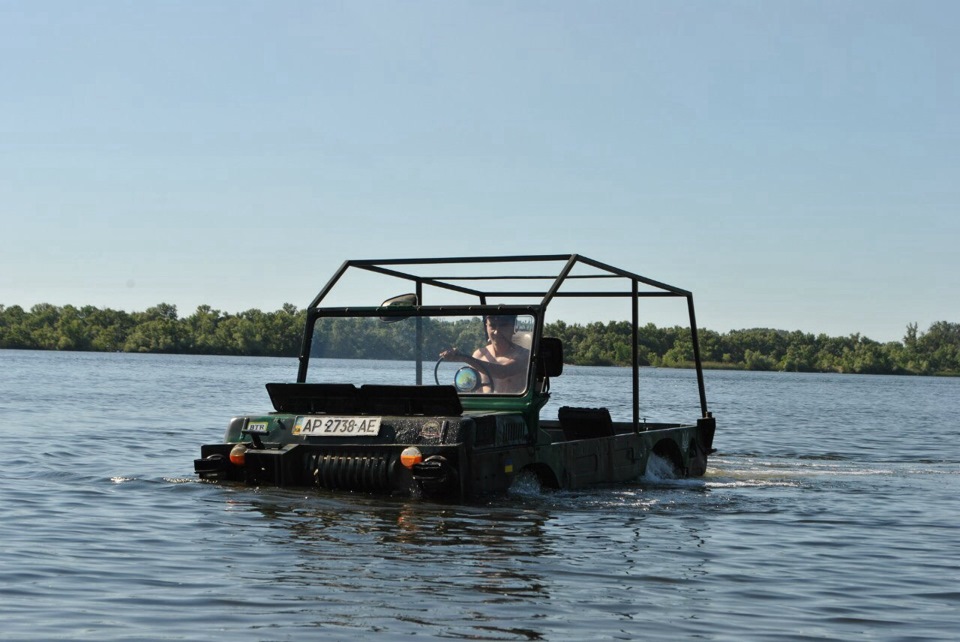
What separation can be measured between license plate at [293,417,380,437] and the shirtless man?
1.25m

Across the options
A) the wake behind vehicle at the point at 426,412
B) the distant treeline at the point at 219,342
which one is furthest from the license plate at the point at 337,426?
the distant treeline at the point at 219,342

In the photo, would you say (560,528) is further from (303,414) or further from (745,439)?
(745,439)

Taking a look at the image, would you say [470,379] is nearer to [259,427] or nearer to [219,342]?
[259,427]

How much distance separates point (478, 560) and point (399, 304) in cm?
418

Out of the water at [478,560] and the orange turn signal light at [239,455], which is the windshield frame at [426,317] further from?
the orange turn signal light at [239,455]

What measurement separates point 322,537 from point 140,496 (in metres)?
3.27

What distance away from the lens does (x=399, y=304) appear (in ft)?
39.2

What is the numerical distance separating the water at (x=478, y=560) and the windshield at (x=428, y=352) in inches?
46.6

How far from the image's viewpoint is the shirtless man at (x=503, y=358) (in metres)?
11.1

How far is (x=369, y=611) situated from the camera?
6.56 meters

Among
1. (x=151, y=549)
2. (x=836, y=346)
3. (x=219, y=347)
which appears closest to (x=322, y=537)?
(x=151, y=549)

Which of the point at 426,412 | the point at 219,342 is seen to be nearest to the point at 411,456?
the point at 426,412

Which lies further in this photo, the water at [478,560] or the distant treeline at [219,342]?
the distant treeline at [219,342]

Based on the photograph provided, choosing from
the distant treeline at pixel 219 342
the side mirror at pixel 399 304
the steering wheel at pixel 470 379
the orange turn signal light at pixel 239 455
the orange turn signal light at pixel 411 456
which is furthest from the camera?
the distant treeline at pixel 219 342
